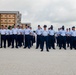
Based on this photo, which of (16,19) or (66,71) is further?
(16,19)

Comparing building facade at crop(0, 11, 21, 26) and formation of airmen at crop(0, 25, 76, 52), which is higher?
building facade at crop(0, 11, 21, 26)

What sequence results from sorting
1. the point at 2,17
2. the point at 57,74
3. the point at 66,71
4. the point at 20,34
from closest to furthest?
1. the point at 57,74
2. the point at 66,71
3. the point at 20,34
4. the point at 2,17

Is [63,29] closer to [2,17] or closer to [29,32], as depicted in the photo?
[29,32]

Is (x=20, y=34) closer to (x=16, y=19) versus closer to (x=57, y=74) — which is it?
(x=57, y=74)

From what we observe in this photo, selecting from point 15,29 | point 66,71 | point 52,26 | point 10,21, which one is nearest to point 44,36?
point 52,26

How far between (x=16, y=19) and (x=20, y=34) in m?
129

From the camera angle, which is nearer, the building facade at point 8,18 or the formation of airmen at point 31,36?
the formation of airmen at point 31,36

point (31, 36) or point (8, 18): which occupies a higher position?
point (8, 18)

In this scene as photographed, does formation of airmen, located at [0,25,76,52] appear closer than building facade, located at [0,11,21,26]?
Yes

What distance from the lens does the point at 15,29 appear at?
78.4ft

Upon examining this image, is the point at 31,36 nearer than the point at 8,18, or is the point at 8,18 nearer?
the point at 31,36

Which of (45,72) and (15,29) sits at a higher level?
(15,29)

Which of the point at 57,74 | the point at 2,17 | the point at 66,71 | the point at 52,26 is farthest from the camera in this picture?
the point at 2,17

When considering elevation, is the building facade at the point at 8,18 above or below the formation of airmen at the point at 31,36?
above
